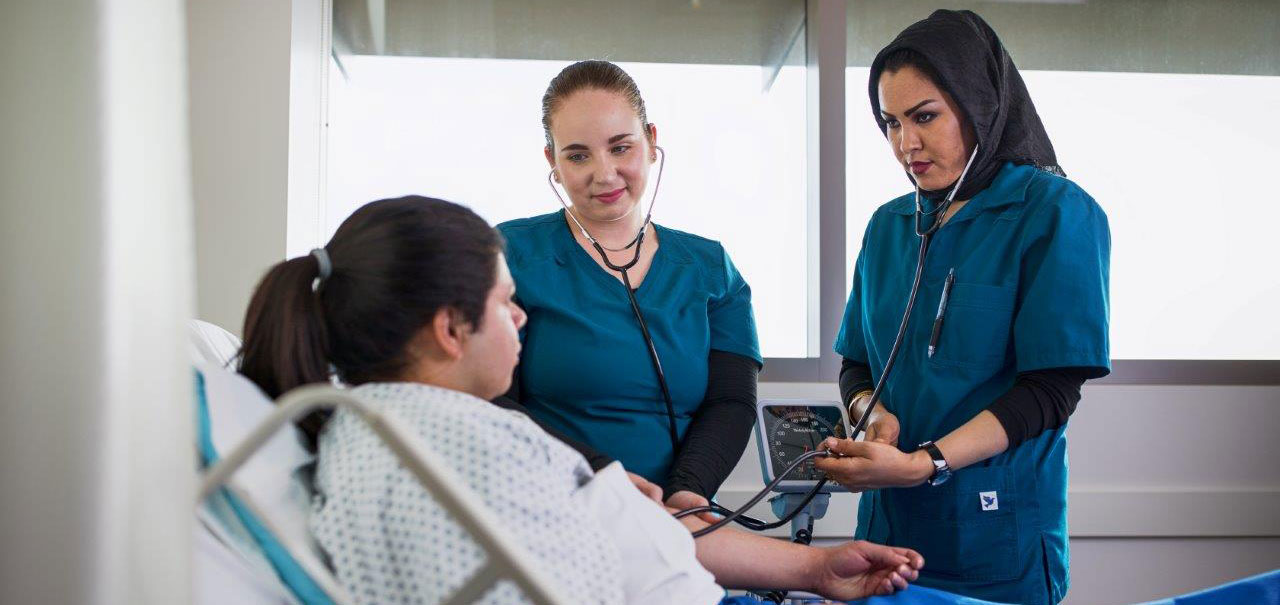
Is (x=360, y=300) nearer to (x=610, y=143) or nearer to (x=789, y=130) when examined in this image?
(x=610, y=143)

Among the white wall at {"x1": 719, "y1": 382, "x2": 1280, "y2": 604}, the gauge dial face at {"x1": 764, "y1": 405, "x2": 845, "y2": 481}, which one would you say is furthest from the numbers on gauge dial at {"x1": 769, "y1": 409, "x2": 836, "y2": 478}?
the white wall at {"x1": 719, "y1": 382, "x2": 1280, "y2": 604}

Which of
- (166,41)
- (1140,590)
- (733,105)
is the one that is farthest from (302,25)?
(1140,590)

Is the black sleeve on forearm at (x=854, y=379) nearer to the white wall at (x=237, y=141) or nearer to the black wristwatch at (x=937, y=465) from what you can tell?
the black wristwatch at (x=937, y=465)

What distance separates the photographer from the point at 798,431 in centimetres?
154

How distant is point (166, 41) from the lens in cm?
50

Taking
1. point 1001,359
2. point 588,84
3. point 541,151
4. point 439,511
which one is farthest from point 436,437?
point 541,151

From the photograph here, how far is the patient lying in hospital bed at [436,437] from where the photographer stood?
0.79 meters

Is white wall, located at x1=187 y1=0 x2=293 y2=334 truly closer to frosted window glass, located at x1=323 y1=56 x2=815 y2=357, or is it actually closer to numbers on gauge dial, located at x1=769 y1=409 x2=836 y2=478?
frosted window glass, located at x1=323 y1=56 x2=815 y2=357

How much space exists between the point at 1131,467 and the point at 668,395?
1.70 metres

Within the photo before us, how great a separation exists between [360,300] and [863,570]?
2.40 feet

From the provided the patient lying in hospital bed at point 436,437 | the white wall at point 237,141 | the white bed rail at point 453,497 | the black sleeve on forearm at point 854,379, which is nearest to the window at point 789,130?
the white wall at point 237,141

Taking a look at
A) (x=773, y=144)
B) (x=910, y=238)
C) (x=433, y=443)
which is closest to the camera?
(x=433, y=443)

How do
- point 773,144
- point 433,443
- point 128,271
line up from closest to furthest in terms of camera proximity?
point 128,271
point 433,443
point 773,144

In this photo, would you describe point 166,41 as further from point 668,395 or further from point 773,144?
point 773,144
